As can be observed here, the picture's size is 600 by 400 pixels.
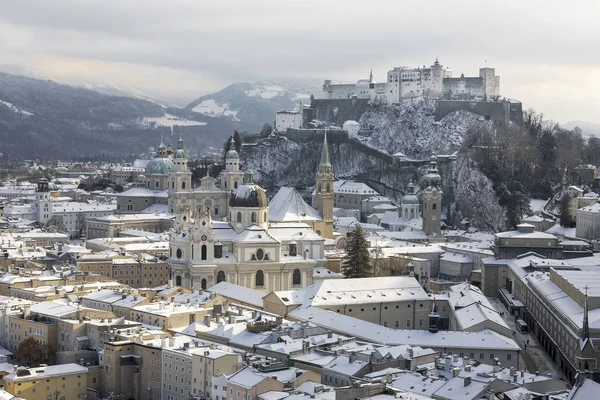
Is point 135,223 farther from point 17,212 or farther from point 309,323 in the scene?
point 309,323

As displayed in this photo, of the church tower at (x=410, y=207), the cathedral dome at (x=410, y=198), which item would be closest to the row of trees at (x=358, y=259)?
the church tower at (x=410, y=207)

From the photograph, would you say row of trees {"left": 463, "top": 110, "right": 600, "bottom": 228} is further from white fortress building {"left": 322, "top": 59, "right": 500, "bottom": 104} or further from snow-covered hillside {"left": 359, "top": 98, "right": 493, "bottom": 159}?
white fortress building {"left": 322, "top": 59, "right": 500, "bottom": 104}

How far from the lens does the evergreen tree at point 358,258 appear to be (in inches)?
2943

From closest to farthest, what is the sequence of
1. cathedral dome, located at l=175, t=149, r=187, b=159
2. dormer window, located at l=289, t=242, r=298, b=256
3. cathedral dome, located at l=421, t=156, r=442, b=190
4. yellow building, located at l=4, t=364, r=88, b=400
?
1. yellow building, located at l=4, t=364, r=88, b=400
2. dormer window, located at l=289, t=242, r=298, b=256
3. cathedral dome, located at l=421, t=156, r=442, b=190
4. cathedral dome, located at l=175, t=149, r=187, b=159

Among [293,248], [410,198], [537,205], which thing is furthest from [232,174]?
[537,205]

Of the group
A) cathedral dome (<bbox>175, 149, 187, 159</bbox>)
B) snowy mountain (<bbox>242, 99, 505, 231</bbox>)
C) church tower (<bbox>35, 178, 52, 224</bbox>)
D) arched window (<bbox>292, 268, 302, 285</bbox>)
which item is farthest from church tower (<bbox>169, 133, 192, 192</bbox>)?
arched window (<bbox>292, 268, 302, 285</bbox>)

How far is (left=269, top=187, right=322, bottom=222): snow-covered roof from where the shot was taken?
83.6m

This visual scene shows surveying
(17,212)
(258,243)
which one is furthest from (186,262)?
(17,212)

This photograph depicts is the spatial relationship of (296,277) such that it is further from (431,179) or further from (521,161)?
(521,161)

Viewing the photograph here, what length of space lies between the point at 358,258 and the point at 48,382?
104ft

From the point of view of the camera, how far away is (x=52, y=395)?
154ft

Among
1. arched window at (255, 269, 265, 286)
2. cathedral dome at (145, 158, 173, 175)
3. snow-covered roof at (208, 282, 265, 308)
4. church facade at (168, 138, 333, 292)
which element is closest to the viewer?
snow-covered roof at (208, 282, 265, 308)

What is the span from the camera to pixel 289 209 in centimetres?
8450

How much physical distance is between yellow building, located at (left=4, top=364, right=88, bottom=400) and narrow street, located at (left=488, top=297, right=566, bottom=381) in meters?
20.1
